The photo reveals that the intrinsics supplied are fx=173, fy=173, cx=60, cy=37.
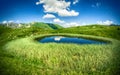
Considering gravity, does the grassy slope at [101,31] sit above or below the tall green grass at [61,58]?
above

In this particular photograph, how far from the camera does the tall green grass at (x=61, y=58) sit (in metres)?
8.93

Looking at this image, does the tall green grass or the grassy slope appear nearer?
the tall green grass

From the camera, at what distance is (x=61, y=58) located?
30.2 feet

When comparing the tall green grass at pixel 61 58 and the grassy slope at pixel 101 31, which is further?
the grassy slope at pixel 101 31

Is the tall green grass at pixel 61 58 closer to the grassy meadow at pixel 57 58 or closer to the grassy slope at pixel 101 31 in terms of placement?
the grassy meadow at pixel 57 58

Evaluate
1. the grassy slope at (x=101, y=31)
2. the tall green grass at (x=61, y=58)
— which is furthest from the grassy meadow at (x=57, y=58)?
the grassy slope at (x=101, y=31)

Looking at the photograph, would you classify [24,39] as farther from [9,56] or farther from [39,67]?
[39,67]

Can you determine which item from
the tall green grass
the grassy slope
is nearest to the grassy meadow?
the tall green grass

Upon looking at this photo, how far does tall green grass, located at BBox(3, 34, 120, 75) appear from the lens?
29.3ft

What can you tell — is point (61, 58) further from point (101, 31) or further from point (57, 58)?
point (101, 31)

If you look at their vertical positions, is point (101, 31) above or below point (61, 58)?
above

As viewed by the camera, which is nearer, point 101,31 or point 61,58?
point 61,58

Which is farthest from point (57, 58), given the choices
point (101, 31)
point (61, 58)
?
point (101, 31)

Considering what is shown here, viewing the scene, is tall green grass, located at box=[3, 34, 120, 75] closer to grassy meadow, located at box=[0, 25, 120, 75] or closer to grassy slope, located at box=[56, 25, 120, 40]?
grassy meadow, located at box=[0, 25, 120, 75]
